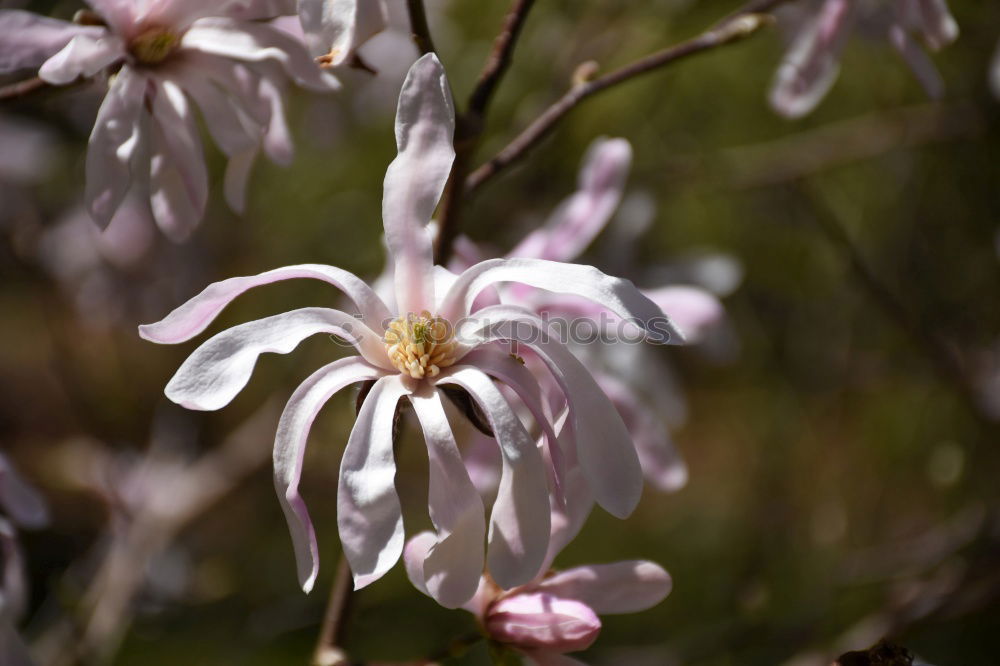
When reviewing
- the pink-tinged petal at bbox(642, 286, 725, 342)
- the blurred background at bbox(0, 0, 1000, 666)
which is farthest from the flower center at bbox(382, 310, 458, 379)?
the blurred background at bbox(0, 0, 1000, 666)

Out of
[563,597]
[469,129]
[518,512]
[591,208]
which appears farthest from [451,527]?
[591,208]

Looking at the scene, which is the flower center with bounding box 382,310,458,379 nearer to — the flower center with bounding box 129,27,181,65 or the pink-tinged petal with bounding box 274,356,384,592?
the pink-tinged petal with bounding box 274,356,384,592

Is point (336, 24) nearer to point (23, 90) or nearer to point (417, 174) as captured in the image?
point (417, 174)

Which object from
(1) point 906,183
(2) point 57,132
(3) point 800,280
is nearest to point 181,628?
(2) point 57,132

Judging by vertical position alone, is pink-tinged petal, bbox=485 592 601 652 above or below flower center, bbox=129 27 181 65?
below

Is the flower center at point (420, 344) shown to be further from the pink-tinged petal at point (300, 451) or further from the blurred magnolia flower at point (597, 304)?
the blurred magnolia flower at point (597, 304)
